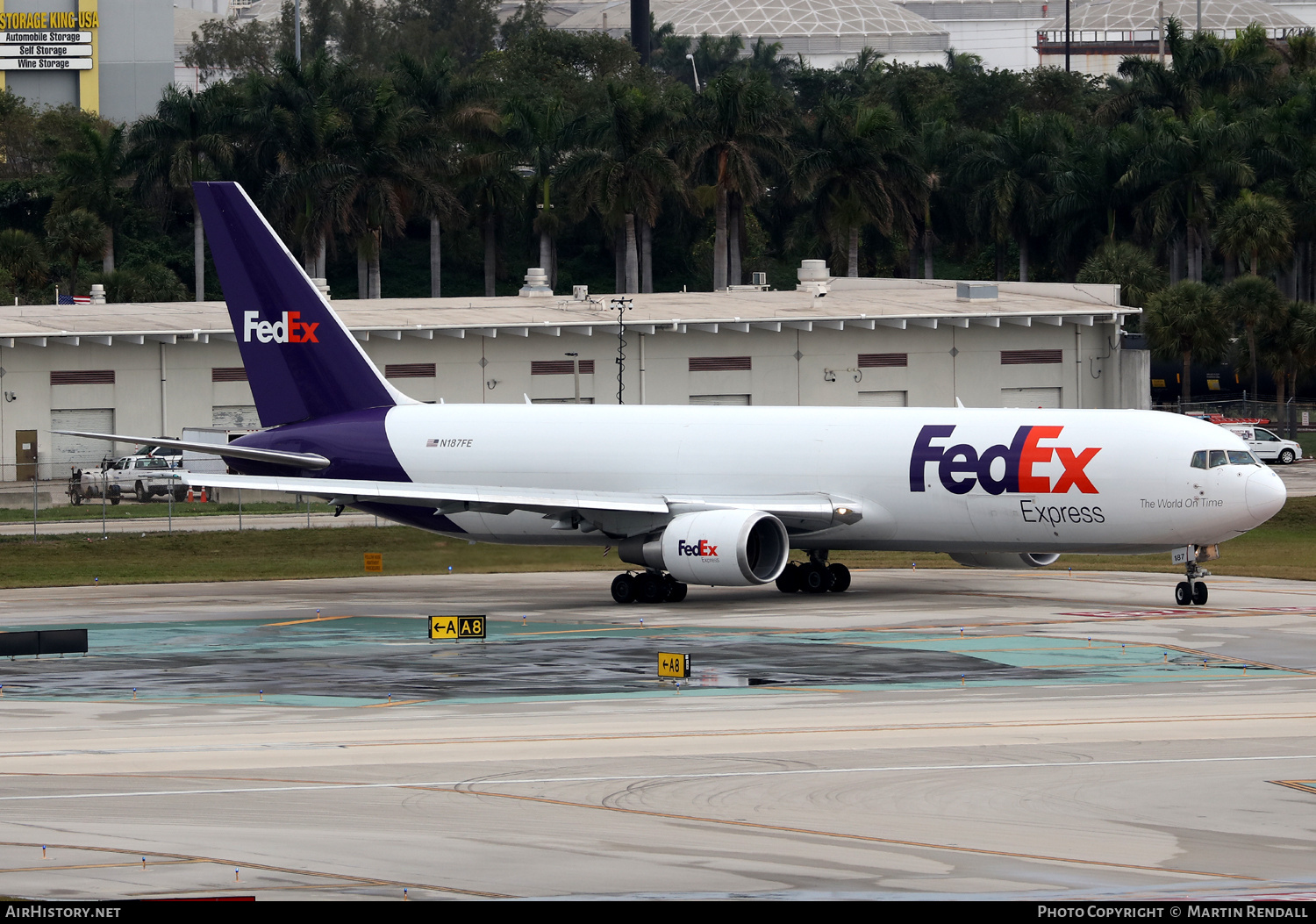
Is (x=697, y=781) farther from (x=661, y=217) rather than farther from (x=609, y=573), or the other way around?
(x=661, y=217)

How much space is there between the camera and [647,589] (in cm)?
4212

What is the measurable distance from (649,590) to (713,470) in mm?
3234

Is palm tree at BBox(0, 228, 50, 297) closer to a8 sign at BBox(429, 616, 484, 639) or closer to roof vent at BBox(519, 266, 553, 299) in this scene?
roof vent at BBox(519, 266, 553, 299)

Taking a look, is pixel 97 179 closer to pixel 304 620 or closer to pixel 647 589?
pixel 647 589

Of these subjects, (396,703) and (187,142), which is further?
(187,142)

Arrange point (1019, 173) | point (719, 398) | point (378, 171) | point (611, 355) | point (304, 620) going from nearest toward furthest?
point (304, 620) → point (611, 355) → point (719, 398) → point (378, 171) → point (1019, 173)

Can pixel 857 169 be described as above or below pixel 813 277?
above

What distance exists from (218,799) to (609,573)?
100 ft

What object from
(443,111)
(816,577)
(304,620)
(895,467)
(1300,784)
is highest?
(443,111)

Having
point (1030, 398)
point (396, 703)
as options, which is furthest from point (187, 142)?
point (396, 703)

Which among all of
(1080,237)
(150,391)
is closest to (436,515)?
(150,391)

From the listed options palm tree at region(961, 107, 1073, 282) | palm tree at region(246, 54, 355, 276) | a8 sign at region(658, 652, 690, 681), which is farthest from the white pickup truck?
palm tree at region(961, 107, 1073, 282)

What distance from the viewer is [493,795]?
19.5 metres

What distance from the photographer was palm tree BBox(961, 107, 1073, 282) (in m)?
125
